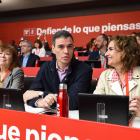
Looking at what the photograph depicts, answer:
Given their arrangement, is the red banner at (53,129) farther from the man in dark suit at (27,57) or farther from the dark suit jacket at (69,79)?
the man in dark suit at (27,57)

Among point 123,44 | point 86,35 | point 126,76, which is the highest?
point 86,35

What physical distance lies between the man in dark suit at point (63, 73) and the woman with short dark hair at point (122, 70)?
174 mm

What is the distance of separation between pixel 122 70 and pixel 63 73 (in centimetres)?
56

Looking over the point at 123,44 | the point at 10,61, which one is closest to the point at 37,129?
the point at 123,44

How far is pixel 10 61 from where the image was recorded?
228cm

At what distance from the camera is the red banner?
25.5 inches

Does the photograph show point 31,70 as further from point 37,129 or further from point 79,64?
point 37,129

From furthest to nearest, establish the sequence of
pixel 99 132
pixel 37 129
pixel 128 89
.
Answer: pixel 128 89 → pixel 37 129 → pixel 99 132

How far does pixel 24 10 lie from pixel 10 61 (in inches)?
384

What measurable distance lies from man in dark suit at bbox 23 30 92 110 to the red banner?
781mm

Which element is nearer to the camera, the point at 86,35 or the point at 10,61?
the point at 10,61

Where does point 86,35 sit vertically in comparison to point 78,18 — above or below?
below

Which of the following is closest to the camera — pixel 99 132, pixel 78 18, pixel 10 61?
pixel 99 132

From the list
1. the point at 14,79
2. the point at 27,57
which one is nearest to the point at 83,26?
the point at 27,57
